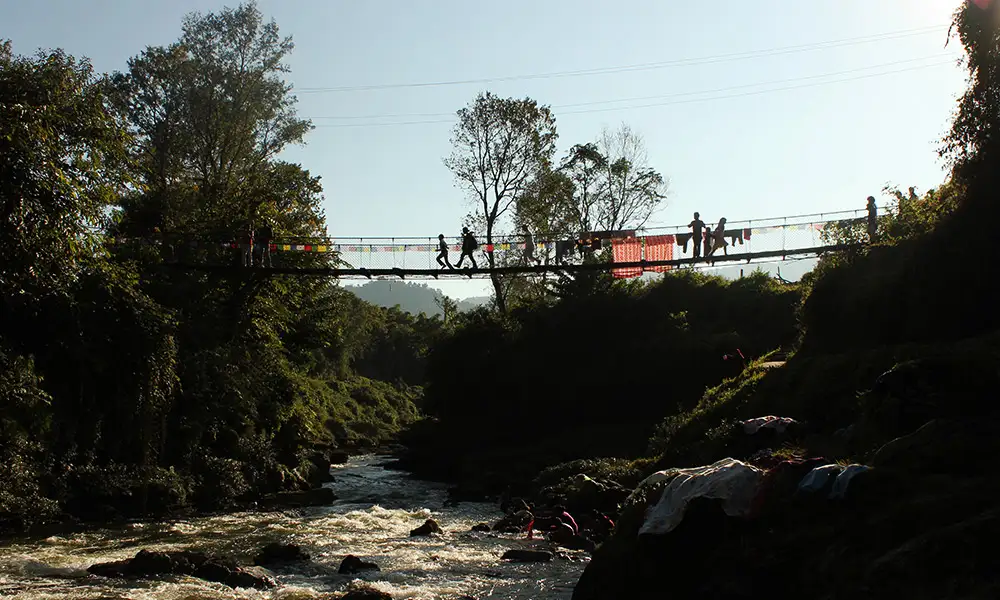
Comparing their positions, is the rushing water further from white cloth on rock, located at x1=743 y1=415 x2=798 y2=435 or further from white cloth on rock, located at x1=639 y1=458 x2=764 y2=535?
white cloth on rock, located at x1=743 y1=415 x2=798 y2=435

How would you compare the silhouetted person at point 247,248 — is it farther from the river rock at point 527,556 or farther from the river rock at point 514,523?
the river rock at point 527,556

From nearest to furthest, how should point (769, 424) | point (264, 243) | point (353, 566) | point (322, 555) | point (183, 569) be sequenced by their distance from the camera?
point (183, 569)
point (353, 566)
point (322, 555)
point (769, 424)
point (264, 243)

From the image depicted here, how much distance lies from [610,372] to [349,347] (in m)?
31.6

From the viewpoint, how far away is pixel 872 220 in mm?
19984

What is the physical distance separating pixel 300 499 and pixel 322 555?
24.3 ft

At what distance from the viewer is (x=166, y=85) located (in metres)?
28.9

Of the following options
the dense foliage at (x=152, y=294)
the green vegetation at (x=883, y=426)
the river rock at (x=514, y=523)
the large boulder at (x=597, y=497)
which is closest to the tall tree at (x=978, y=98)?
the green vegetation at (x=883, y=426)

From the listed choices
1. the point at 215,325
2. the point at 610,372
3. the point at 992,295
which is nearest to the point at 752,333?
the point at 610,372

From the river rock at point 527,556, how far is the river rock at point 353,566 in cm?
210

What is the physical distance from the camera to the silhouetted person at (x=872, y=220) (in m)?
19.7

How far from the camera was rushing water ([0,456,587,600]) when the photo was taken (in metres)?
11.2

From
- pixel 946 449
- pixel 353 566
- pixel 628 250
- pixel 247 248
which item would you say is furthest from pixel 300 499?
pixel 946 449

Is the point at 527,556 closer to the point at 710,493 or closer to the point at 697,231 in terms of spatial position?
the point at 710,493

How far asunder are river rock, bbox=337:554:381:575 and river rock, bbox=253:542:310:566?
2.91ft
